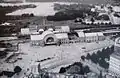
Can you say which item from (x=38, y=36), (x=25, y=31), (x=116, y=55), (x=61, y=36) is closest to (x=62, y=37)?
(x=61, y=36)

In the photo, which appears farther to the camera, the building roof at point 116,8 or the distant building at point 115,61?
the building roof at point 116,8

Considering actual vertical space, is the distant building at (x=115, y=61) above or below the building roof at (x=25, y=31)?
below

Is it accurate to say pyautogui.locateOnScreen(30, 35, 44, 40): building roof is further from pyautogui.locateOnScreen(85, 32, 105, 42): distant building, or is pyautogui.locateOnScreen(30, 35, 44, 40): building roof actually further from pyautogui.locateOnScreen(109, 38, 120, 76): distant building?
pyautogui.locateOnScreen(109, 38, 120, 76): distant building

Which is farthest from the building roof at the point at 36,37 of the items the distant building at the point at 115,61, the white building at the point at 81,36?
the distant building at the point at 115,61

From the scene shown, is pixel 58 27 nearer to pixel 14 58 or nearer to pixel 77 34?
pixel 77 34

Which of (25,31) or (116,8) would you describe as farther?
(116,8)

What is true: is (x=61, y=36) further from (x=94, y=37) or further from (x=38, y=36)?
(x=94, y=37)

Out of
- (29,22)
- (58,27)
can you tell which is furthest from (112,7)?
(29,22)

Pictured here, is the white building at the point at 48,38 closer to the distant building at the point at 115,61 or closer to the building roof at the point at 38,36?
the building roof at the point at 38,36
